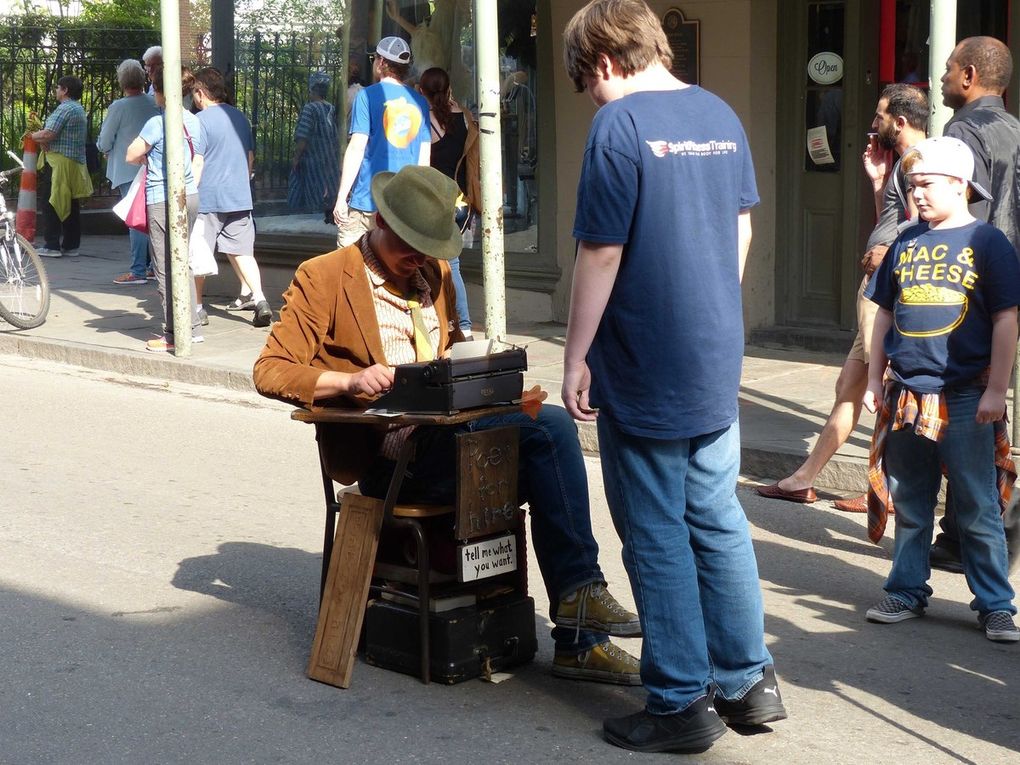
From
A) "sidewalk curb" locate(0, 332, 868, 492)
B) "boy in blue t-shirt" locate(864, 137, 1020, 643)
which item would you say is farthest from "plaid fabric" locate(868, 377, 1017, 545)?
"sidewalk curb" locate(0, 332, 868, 492)

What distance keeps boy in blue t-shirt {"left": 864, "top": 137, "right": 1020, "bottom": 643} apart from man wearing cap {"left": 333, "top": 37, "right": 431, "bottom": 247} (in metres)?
4.87

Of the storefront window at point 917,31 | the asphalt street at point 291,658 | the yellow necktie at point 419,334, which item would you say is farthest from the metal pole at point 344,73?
the yellow necktie at point 419,334

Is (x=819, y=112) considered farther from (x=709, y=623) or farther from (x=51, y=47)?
(x=51, y=47)

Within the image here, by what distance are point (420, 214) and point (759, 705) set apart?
1751mm

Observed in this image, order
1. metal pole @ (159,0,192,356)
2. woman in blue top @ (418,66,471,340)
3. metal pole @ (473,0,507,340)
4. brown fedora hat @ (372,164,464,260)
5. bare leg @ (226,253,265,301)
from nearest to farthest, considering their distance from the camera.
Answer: brown fedora hat @ (372,164,464,260) → metal pole @ (473,0,507,340) → metal pole @ (159,0,192,356) → woman in blue top @ (418,66,471,340) → bare leg @ (226,253,265,301)

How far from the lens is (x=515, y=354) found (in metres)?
4.27

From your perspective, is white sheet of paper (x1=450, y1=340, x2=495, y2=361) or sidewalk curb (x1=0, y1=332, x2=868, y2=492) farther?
sidewalk curb (x1=0, y1=332, x2=868, y2=492)

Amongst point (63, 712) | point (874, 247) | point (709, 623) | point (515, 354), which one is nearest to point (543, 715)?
point (709, 623)

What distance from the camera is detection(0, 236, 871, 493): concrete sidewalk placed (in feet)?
23.3

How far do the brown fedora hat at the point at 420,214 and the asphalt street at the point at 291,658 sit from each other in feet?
4.35

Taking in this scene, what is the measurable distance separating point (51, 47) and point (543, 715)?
56.0 feet

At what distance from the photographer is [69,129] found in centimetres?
1634

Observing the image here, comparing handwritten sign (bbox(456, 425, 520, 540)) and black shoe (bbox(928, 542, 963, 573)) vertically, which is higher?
handwritten sign (bbox(456, 425, 520, 540))

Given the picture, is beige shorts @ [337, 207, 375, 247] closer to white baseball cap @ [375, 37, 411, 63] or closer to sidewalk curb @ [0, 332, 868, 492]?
white baseball cap @ [375, 37, 411, 63]
